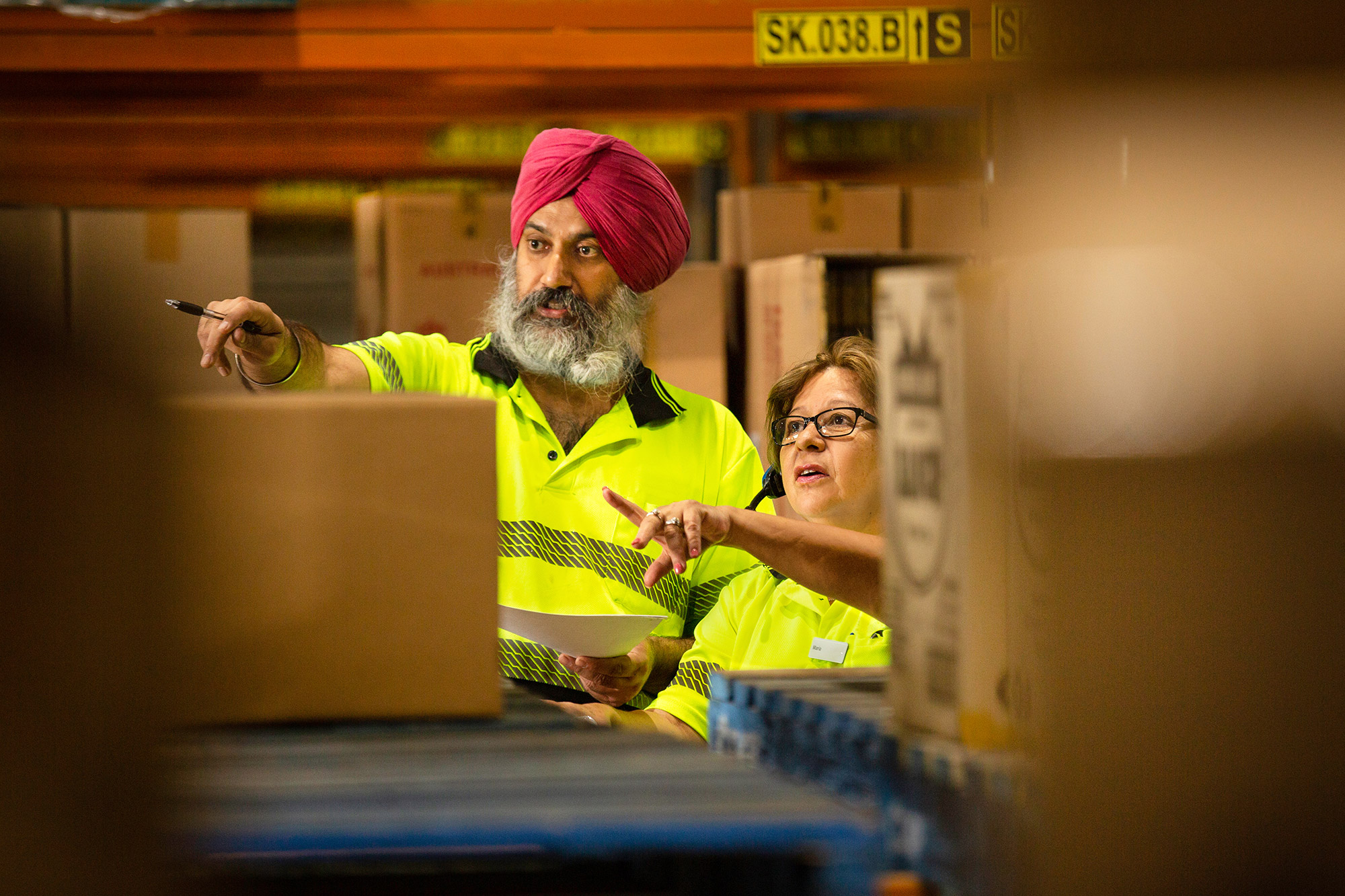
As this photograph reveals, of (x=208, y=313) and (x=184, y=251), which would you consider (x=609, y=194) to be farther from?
(x=184, y=251)

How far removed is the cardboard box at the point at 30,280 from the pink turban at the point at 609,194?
7.59ft

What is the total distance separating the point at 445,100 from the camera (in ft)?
16.5

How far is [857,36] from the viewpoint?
399 centimetres

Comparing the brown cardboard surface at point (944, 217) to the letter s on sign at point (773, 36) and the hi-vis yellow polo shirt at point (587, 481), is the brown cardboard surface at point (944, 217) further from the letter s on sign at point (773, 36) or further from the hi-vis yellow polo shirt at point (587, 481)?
the hi-vis yellow polo shirt at point (587, 481)

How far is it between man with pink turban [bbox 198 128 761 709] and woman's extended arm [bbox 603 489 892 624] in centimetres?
58

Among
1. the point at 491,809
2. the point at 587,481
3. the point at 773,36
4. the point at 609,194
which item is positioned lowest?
the point at 491,809

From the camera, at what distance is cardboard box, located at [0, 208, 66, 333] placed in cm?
91

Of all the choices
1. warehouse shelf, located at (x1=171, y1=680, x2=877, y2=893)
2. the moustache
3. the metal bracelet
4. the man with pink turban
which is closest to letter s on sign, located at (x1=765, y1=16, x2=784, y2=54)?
the man with pink turban

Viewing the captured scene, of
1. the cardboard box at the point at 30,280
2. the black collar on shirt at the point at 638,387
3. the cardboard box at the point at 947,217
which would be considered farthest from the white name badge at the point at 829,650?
the cardboard box at the point at 947,217

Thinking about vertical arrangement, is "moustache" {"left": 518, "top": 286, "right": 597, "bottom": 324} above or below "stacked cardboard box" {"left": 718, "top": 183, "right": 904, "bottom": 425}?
below

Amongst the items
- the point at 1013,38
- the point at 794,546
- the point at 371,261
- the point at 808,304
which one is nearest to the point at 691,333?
the point at 808,304

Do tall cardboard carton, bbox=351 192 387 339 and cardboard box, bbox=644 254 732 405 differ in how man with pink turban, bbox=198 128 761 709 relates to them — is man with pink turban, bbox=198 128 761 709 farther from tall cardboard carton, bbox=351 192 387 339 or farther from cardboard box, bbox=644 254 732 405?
tall cardboard carton, bbox=351 192 387 339

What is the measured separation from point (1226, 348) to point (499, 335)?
2.32 meters

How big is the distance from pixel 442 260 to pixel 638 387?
101cm
